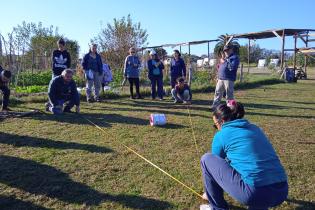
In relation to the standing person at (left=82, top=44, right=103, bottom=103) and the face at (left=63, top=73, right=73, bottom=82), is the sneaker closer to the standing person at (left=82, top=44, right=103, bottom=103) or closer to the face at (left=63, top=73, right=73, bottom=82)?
the face at (left=63, top=73, right=73, bottom=82)

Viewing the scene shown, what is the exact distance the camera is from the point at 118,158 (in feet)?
17.5

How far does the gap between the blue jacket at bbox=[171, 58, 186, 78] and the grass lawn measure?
2.35m

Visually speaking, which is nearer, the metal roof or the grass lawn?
the grass lawn

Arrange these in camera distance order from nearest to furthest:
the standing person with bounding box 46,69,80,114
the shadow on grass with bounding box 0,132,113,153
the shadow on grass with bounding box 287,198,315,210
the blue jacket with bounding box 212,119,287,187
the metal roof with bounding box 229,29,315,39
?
the blue jacket with bounding box 212,119,287,187 < the shadow on grass with bounding box 287,198,315,210 < the shadow on grass with bounding box 0,132,113,153 < the standing person with bounding box 46,69,80,114 < the metal roof with bounding box 229,29,315,39

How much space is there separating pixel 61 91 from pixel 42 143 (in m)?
2.49

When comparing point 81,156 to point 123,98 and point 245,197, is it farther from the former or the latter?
point 123,98

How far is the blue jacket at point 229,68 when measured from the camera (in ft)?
28.0

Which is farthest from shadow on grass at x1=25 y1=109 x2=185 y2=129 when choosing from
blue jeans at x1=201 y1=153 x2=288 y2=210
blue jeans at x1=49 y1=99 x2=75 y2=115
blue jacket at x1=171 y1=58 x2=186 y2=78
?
blue jeans at x1=201 y1=153 x2=288 y2=210

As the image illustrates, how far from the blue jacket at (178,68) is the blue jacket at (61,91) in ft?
12.3

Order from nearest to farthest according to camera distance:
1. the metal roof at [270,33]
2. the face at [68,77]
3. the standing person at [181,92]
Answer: the face at [68,77] < the standing person at [181,92] < the metal roof at [270,33]

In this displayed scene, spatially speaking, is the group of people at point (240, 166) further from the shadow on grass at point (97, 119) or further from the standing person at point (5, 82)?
the standing person at point (5, 82)

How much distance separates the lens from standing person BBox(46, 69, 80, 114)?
26.8 feet

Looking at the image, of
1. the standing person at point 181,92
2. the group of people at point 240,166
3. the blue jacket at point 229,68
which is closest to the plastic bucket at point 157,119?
the blue jacket at point 229,68

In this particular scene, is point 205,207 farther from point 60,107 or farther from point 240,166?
point 60,107
